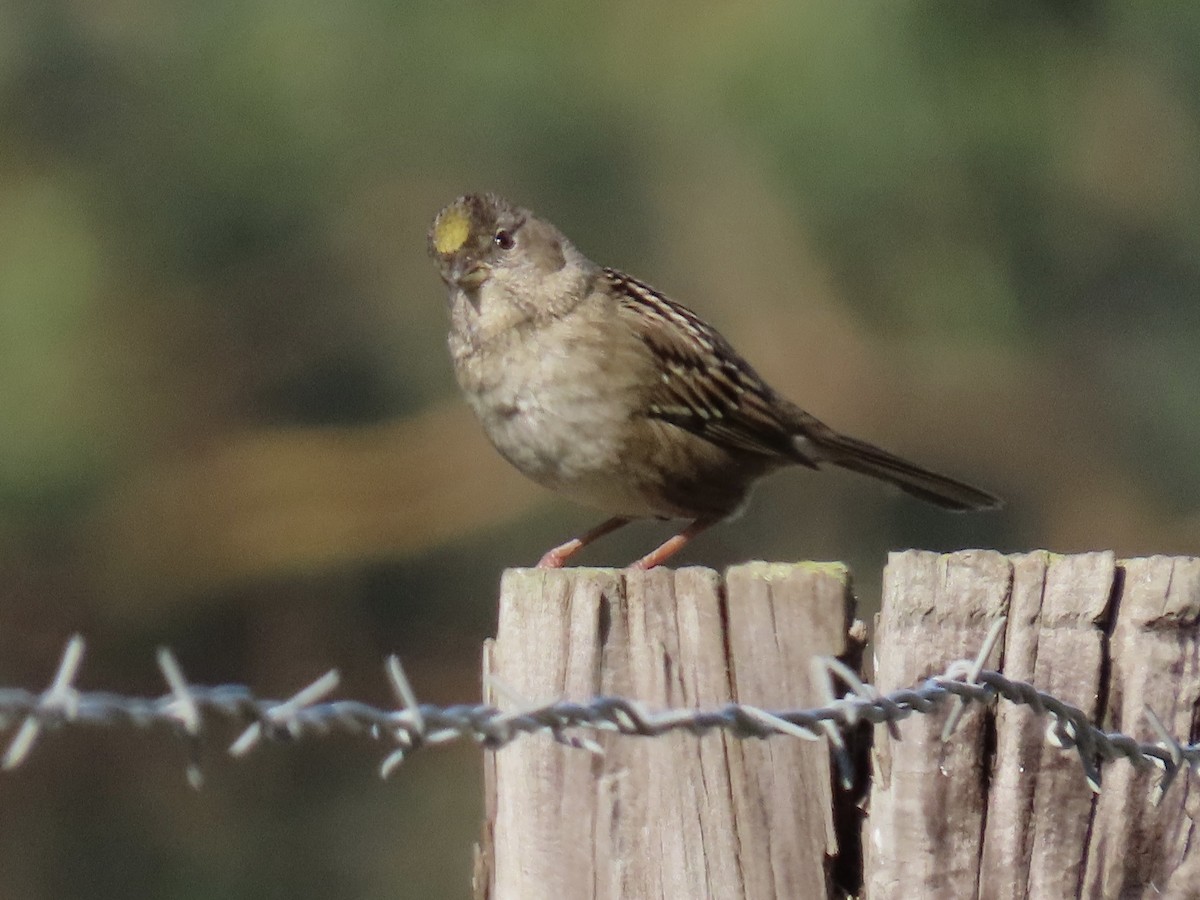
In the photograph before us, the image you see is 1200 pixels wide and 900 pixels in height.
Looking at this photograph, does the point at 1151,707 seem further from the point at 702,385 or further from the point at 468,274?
the point at 468,274

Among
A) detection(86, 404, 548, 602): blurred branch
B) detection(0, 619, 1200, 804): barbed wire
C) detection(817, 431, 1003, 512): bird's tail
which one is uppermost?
detection(86, 404, 548, 602): blurred branch

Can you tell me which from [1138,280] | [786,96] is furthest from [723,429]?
[1138,280]

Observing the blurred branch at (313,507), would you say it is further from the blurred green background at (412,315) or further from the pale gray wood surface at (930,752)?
the pale gray wood surface at (930,752)

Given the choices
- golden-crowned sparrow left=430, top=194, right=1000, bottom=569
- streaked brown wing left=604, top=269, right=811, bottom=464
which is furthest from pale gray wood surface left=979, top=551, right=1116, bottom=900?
streaked brown wing left=604, top=269, right=811, bottom=464

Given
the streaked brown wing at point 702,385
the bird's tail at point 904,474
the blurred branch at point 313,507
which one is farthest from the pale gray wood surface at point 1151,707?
the blurred branch at point 313,507

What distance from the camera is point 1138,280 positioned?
31.1ft

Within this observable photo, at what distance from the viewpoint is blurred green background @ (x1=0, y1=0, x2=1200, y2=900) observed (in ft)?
28.4

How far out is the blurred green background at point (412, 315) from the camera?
28.4ft

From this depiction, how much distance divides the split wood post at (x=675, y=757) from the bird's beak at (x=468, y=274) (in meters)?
2.32

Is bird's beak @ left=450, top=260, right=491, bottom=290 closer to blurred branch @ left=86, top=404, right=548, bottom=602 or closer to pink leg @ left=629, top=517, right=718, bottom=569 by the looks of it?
pink leg @ left=629, top=517, right=718, bottom=569

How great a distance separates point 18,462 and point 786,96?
3.68m

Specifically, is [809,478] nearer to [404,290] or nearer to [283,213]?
[404,290]

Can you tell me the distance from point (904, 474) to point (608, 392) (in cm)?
88

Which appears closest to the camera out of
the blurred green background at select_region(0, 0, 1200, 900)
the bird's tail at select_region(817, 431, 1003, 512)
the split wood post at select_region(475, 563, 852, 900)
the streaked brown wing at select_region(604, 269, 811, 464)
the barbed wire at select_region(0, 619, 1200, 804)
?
the barbed wire at select_region(0, 619, 1200, 804)
